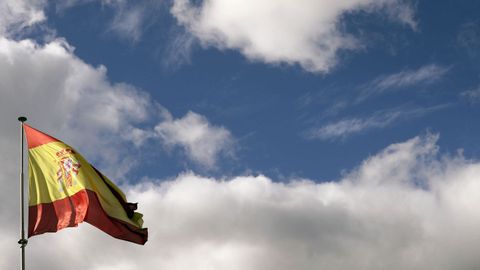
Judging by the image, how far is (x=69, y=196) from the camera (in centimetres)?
4753

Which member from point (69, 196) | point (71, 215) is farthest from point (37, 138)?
point (71, 215)

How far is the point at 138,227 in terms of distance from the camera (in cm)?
4988

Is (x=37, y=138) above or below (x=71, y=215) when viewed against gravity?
above

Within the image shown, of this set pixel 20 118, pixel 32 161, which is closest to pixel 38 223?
pixel 32 161

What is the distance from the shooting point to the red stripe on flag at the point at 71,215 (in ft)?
152

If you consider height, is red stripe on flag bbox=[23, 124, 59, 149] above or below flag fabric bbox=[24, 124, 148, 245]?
above

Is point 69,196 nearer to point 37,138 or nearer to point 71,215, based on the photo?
point 71,215

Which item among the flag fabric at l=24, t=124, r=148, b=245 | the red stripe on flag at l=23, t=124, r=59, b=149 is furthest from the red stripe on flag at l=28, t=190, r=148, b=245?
the red stripe on flag at l=23, t=124, r=59, b=149

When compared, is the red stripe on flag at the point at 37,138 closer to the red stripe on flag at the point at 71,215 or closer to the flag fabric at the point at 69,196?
the flag fabric at the point at 69,196

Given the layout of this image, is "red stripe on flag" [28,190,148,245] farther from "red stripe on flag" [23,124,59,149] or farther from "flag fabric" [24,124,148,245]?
"red stripe on flag" [23,124,59,149]

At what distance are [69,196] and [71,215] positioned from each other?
130 cm

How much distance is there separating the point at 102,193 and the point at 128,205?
2097 mm

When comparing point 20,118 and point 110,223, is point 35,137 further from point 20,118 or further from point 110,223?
point 110,223

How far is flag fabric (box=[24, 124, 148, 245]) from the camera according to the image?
153ft
